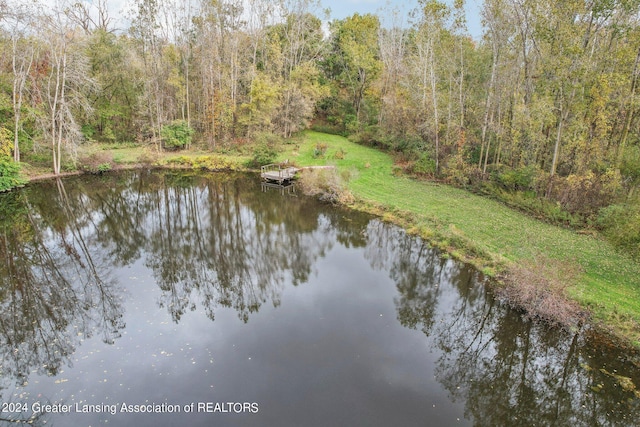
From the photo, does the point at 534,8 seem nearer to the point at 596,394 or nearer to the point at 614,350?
the point at 614,350

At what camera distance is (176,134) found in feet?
113

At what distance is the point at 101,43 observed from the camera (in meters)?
34.1

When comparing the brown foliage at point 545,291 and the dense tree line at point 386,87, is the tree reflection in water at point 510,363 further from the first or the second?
the dense tree line at point 386,87

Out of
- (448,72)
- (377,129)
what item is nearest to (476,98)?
(448,72)

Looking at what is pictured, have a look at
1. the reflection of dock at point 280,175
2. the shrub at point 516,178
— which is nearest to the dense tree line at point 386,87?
the shrub at point 516,178

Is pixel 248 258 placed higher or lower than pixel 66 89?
lower

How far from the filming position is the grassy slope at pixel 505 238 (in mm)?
12492

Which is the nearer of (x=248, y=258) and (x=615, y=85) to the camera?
(x=248, y=258)

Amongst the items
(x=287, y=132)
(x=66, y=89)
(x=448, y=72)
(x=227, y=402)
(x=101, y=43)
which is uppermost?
(x=101, y=43)

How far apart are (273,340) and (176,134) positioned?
28541 mm

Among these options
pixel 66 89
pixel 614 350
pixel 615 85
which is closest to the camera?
pixel 614 350

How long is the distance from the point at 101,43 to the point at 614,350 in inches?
1638

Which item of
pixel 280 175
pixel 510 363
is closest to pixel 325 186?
pixel 280 175

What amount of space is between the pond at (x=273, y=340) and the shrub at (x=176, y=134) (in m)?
17.1
